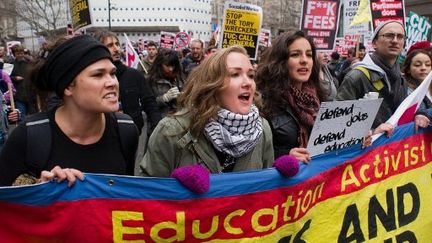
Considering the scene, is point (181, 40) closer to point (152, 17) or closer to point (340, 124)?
point (340, 124)

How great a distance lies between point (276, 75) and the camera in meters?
3.52

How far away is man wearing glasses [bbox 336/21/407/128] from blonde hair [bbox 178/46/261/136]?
5.13 feet

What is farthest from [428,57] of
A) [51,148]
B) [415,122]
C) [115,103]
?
[51,148]

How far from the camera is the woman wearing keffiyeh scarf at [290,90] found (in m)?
3.38

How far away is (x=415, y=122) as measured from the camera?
351cm

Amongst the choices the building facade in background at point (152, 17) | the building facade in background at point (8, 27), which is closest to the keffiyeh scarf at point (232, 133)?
the building facade in background at point (152, 17)

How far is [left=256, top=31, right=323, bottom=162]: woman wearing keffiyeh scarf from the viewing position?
133 inches

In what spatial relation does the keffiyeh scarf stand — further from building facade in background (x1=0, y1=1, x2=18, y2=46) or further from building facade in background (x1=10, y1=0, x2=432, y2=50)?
building facade in background (x1=0, y1=1, x2=18, y2=46)

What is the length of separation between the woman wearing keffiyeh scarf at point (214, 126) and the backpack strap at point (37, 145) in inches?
23.1

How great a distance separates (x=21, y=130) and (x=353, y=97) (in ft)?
8.78

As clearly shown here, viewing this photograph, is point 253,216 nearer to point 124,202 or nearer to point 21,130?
point 124,202

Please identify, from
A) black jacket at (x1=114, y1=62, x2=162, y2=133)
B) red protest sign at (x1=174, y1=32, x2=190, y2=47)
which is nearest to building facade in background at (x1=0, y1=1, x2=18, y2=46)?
red protest sign at (x1=174, y1=32, x2=190, y2=47)

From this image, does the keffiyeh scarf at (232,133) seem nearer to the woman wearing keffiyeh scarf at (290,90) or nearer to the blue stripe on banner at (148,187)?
the blue stripe on banner at (148,187)

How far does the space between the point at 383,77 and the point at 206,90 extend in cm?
198
